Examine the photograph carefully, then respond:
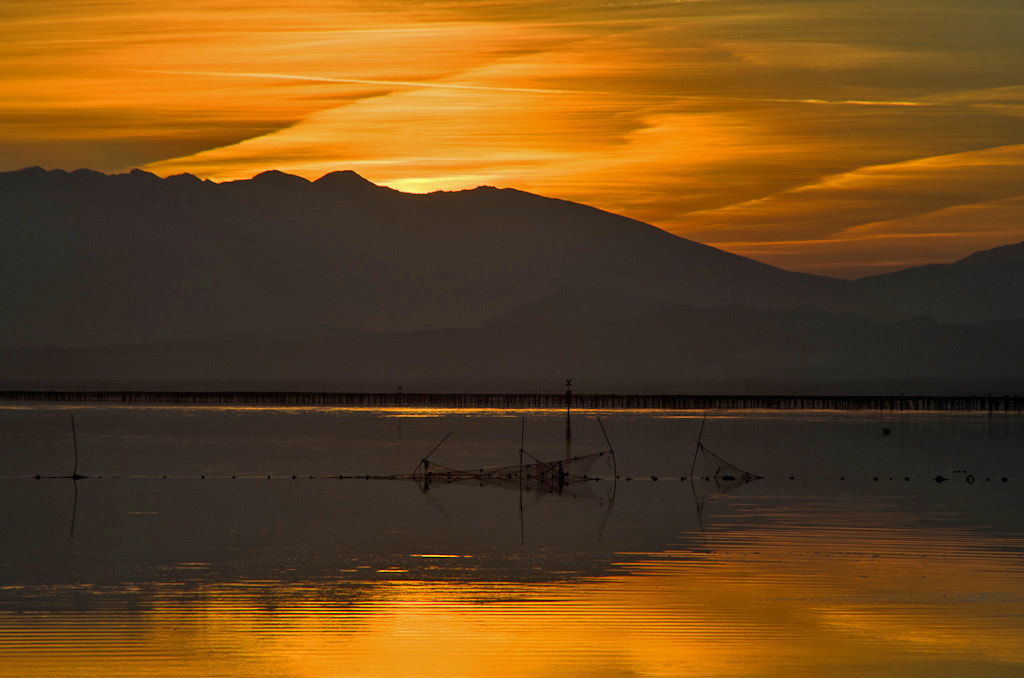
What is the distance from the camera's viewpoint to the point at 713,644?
78.7ft

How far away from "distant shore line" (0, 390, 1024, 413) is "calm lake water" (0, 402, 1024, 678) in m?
90.1

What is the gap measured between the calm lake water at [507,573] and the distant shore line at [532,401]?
9008 centimetres

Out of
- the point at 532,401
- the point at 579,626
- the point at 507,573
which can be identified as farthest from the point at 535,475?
the point at 532,401

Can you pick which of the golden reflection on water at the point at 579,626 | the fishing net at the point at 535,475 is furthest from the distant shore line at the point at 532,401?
the golden reflection on water at the point at 579,626

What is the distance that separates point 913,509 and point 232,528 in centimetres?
2348

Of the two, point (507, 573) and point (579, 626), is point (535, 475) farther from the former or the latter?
point (579, 626)

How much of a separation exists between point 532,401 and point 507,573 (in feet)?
519

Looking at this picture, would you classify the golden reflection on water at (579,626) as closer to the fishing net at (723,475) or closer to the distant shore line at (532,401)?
the fishing net at (723,475)

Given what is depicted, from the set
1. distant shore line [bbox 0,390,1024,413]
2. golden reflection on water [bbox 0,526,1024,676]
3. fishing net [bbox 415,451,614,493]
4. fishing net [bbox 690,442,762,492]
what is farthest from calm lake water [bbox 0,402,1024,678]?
distant shore line [bbox 0,390,1024,413]

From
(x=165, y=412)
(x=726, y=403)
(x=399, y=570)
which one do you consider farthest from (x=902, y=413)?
(x=399, y=570)

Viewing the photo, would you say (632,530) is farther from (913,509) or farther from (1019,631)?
(1019,631)

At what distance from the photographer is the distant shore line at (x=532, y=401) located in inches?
6201

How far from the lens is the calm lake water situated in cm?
2320

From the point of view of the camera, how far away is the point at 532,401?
190 meters
